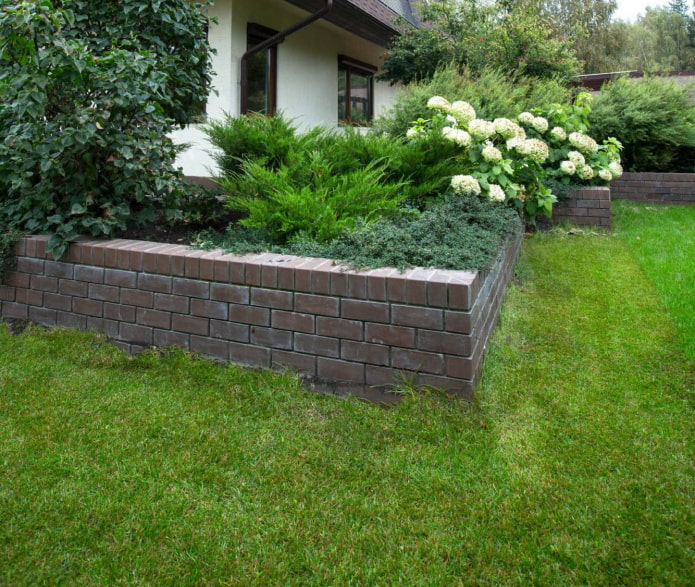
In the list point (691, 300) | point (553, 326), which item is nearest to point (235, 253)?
point (553, 326)

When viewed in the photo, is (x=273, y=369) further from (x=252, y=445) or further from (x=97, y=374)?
(x=97, y=374)

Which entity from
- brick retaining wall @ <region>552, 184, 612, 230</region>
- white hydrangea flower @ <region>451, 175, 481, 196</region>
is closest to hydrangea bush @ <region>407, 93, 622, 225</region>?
white hydrangea flower @ <region>451, 175, 481, 196</region>

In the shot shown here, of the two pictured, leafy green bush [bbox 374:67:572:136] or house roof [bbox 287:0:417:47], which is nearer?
leafy green bush [bbox 374:67:572:136]

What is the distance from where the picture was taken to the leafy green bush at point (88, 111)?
106 inches

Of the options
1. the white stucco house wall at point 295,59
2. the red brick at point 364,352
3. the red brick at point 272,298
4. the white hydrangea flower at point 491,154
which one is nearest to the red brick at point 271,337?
the red brick at point 272,298

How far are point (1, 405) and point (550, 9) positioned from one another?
31.9 m

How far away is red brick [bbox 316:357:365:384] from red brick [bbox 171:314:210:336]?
0.63 m

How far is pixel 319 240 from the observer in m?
2.93

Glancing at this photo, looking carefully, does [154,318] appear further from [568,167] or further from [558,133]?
[558,133]

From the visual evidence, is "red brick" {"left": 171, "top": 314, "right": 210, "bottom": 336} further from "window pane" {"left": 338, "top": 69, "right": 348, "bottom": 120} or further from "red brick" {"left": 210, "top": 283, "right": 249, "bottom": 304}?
"window pane" {"left": 338, "top": 69, "right": 348, "bottom": 120}

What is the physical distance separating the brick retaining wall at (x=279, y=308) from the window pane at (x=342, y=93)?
786 centimetres

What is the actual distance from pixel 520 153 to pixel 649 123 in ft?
12.8

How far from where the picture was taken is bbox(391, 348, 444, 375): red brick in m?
2.14

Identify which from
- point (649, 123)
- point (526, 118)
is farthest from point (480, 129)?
point (649, 123)
